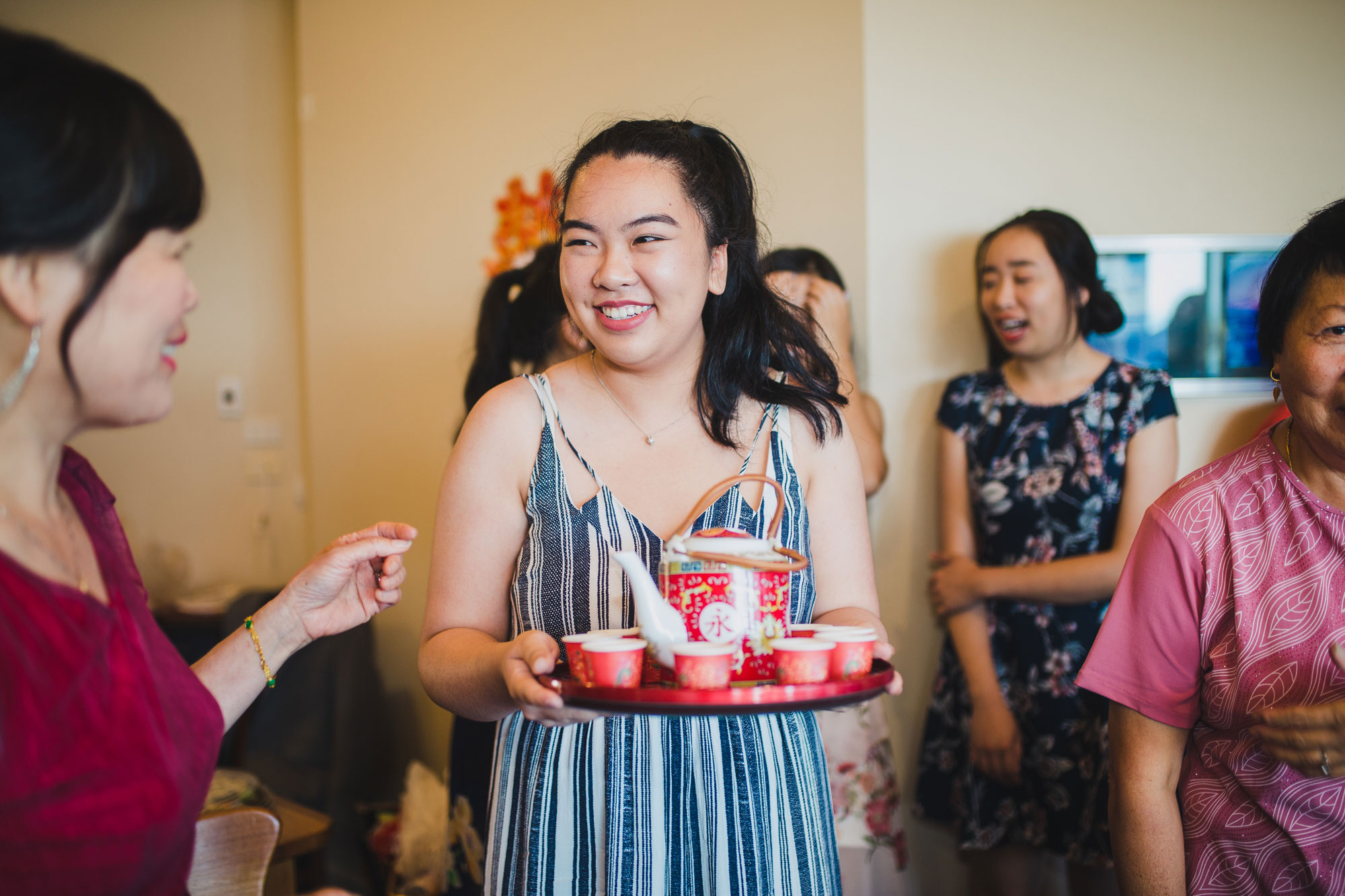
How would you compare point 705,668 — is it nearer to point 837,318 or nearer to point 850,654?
point 850,654

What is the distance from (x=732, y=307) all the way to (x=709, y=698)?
67 centimetres

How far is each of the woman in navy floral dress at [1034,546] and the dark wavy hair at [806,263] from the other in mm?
356

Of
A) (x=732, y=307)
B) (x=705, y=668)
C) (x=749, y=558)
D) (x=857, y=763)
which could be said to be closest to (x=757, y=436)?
(x=732, y=307)

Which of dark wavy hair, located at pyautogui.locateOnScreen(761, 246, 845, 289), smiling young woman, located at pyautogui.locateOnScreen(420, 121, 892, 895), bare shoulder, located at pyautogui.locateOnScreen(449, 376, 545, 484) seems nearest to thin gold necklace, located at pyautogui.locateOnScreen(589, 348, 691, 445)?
smiling young woman, located at pyautogui.locateOnScreen(420, 121, 892, 895)

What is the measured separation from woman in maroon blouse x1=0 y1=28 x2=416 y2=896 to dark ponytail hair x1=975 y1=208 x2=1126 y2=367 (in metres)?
1.87

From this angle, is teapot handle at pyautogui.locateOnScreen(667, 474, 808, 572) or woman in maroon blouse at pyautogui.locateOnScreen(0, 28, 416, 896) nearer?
woman in maroon blouse at pyautogui.locateOnScreen(0, 28, 416, 896)

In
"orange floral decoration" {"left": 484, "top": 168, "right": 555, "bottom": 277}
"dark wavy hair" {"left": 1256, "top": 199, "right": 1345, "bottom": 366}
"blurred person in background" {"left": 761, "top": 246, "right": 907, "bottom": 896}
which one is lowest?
"blurred person in background" {"left": 761, "top": 246, "right": 907, "bottom": 896}

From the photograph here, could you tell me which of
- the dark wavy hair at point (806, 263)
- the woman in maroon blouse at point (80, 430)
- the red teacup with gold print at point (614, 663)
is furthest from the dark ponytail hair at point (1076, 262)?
the woman in maroon blouse at point (80, 430)

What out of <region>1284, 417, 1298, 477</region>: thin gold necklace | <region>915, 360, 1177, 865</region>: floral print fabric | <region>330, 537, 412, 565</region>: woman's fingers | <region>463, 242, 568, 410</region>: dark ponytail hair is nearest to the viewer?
<region>330, 537, 412, 565</region>: woman's fingers

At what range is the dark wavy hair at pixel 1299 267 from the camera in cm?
121

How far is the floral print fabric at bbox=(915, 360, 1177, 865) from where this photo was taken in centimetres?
209

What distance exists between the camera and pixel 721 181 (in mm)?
1397

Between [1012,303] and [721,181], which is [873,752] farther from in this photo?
[721,181]

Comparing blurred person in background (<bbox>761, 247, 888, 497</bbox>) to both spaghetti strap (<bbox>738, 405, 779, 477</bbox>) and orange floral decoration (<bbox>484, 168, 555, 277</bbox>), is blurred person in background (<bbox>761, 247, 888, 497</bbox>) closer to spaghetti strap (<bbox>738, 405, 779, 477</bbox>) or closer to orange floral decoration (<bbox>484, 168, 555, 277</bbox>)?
spaghetti strap (<bbox>738, 405, 779, 477</bbox>)
